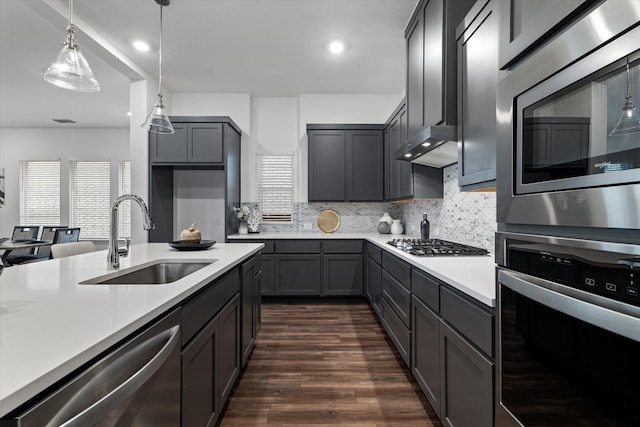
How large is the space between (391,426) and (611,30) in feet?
6.56

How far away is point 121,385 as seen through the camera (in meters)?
0.75

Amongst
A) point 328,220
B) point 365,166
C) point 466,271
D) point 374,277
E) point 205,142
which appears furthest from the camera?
point 328,220

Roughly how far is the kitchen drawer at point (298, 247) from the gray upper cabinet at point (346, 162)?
701 millimetres

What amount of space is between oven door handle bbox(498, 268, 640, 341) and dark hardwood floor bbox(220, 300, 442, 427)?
138 centimetres

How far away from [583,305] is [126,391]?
3.50 ft

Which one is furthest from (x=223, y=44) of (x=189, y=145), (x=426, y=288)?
(x=426, y=288)

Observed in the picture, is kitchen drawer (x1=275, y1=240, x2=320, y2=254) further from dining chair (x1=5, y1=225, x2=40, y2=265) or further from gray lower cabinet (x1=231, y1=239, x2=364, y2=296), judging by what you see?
dining chair (x1=5, y1=225, x2=40, y2=265)

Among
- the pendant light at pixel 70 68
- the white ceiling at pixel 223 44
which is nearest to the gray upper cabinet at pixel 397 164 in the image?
the white ceiling at pixel 223 44

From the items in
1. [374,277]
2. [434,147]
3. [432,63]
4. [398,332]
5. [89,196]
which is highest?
[432,63]

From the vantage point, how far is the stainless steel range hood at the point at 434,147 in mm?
2178

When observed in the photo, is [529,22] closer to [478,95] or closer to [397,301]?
[478,95]

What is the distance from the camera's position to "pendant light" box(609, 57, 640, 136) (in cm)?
65

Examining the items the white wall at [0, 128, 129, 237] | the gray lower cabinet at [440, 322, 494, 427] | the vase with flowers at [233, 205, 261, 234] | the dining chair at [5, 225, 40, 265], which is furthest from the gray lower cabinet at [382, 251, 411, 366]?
the dining chair at [5, 225, 40, 265]

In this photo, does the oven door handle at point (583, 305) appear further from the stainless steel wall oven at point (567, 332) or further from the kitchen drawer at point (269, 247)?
the kitchen drawer at point (269, 247)
